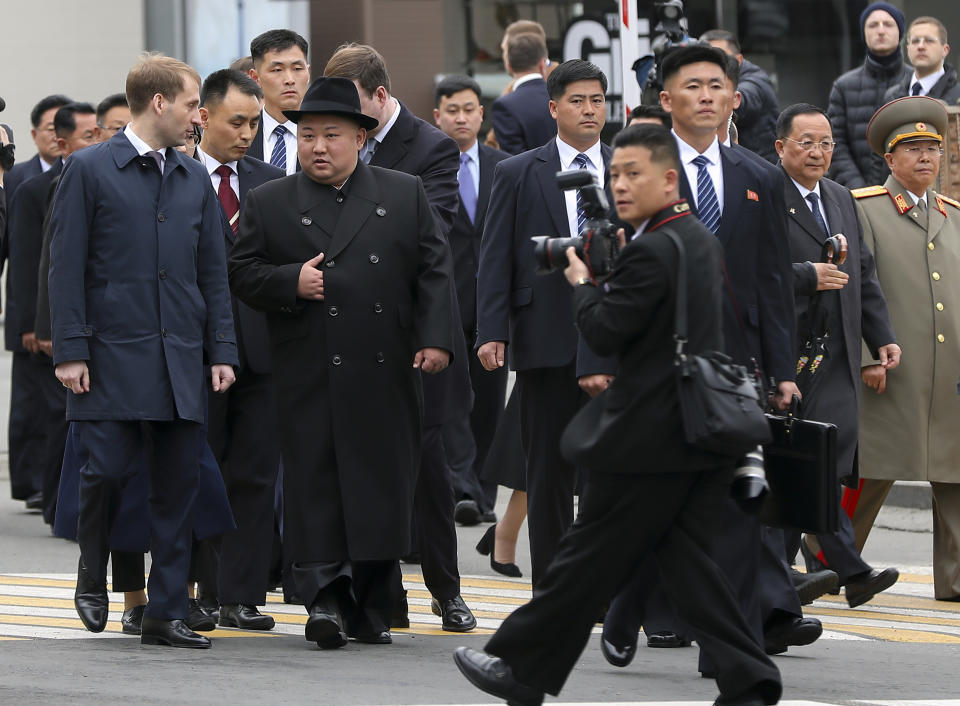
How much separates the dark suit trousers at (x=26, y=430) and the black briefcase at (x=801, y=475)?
6.27m

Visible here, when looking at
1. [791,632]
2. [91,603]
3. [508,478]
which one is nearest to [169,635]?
[91,603]

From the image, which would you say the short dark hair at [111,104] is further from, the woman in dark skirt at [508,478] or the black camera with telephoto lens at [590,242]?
the black camera with telephoto lens at [590,242]

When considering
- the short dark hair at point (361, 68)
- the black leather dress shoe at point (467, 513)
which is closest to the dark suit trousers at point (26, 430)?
the black leather dress shoe at point (467, 513)

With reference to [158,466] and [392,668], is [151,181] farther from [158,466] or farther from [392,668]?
[392,668]

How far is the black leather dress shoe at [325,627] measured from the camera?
24.2ft

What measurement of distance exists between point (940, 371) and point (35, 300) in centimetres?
511

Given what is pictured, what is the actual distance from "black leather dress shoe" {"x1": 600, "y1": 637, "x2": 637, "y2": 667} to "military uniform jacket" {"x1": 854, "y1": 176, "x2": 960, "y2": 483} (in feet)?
9.56

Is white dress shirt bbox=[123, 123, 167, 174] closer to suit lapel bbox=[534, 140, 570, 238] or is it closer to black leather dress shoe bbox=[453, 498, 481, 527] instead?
suit lapel bbox=[534, 140, 570, 238]

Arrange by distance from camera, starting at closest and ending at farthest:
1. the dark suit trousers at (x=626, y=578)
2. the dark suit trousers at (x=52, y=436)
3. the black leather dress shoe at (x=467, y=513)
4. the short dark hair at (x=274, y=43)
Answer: the dark suit trousers at (x=626, y=578), the short dark hair at (x=274, y=43), the dark suit trousers at (x=52, y=436), the black leather dress shoe at (x=467, y=513)

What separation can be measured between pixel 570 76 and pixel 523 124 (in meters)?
3.91

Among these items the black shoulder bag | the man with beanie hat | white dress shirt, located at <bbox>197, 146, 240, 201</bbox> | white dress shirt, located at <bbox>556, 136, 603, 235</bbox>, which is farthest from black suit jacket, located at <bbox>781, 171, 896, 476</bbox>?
the man with beanie hat

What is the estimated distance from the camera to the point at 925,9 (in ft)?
65.8

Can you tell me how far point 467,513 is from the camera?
11.4 meters

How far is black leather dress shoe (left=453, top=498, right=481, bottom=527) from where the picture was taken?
11.4 m
